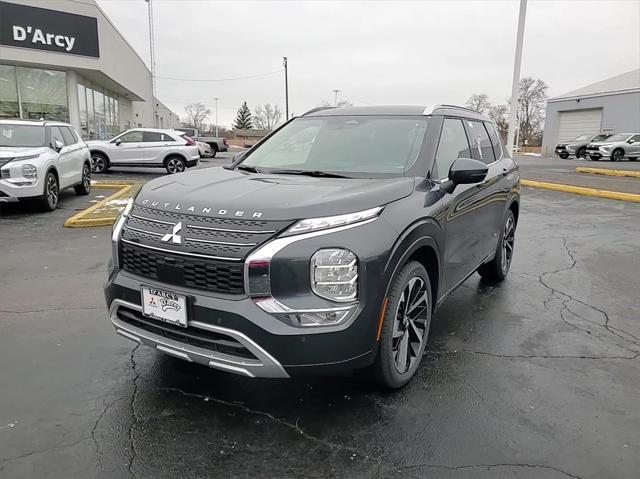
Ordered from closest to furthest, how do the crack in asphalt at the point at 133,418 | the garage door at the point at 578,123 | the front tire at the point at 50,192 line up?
the crack in asphalt at the point at 133,418
the front tire at the point at 50,192
the garage door at the point at 578,123

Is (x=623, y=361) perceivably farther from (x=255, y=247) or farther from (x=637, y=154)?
(x=637, y=154)

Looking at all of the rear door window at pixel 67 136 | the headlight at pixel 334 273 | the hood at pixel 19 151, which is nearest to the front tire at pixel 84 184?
the rear door window at pixel 67 136

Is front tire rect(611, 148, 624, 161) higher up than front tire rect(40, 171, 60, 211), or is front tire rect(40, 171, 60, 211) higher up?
front tire rect(611, 148, 624, 161)

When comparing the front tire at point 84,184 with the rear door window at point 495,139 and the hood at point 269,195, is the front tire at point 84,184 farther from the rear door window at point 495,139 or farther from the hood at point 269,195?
the rear door window at point 495,139

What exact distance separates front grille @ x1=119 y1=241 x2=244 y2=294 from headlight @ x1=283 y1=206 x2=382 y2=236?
1.12 ft

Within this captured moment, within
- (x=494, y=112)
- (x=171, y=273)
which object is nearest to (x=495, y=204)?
(x=171, y=273)

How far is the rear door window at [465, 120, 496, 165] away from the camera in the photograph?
4.62 m

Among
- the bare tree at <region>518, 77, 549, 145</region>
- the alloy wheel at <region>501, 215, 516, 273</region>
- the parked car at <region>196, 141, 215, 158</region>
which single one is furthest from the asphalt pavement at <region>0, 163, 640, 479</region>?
the bare tree at <region>518, 77, 549, 145</region>

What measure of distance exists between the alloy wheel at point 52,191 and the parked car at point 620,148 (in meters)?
30.1

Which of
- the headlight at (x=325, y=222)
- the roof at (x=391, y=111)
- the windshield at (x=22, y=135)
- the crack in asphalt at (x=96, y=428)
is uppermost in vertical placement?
the roof at (x=391, y=111)

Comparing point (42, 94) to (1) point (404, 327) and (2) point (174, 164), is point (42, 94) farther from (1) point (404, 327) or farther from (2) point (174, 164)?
(1) point (404, 327)

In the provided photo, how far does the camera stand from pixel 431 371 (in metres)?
3.48

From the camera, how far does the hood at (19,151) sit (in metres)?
8.75

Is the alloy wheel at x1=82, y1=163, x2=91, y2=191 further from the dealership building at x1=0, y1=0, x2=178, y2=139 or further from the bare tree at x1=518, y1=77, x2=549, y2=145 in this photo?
the bare tree at x1=518, y1=77, x2=549, y2=145
